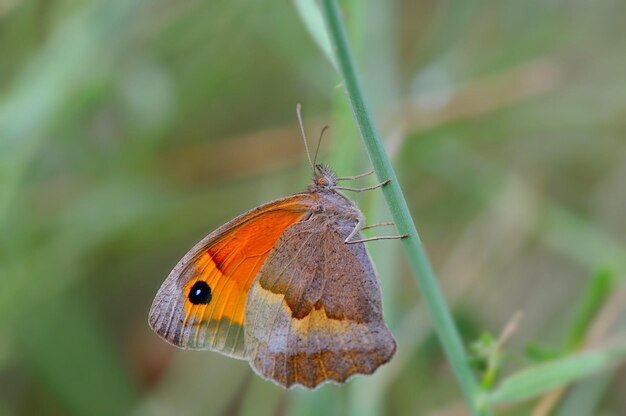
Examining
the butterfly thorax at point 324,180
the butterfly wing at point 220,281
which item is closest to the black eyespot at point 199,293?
the butterfly wing at point 220,281

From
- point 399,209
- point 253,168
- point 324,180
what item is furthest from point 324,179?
Answer: point 253,168

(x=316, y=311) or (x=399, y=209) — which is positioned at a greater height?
(x=399, y=209)

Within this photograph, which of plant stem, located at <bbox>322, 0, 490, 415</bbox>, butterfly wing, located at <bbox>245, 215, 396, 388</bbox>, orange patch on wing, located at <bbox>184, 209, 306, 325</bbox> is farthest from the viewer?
orange patch on wing, located at <bbox>184, 209, 306, 325</bbox>

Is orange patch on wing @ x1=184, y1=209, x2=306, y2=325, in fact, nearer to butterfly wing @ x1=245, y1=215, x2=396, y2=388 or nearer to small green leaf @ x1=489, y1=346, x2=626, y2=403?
butterfly wing @ x1=245, y1=215, x2=396, y2=388

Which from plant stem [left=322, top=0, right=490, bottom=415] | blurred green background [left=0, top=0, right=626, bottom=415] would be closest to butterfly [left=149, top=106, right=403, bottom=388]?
plant stem [left=322, top=0, right=490, bottom=415]

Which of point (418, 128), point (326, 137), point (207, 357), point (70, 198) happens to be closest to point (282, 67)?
point (326, 137)

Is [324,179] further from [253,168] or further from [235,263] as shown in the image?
[253,168]

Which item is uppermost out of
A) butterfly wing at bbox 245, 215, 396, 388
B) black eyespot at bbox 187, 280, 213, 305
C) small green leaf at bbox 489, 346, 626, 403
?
black eyespot at bbox 187, 280, 213, 305
